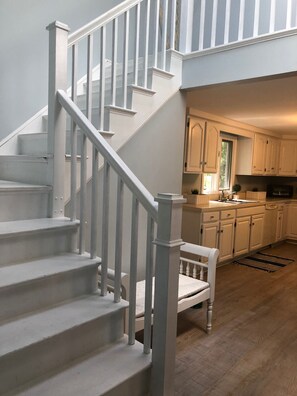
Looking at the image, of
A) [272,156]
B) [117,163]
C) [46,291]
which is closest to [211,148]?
[272,156]

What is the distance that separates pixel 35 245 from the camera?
177 cm

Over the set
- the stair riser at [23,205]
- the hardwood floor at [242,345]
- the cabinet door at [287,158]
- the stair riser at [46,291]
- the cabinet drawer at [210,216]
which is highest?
the cabinet door at [287,158]

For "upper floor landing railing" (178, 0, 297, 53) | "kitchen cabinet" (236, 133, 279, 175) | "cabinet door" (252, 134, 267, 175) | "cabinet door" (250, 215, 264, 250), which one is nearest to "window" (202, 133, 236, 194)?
"kitchen cabinet" (236, 133, 279, 175)

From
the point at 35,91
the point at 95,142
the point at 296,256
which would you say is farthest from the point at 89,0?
the point at 296,256

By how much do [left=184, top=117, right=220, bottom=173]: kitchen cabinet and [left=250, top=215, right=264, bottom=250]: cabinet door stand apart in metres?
1.24

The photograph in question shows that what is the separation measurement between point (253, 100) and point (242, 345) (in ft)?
8.59

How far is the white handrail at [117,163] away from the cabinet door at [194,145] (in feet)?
8.59

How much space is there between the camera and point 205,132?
15.2ft

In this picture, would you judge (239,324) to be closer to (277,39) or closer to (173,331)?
(173,331)

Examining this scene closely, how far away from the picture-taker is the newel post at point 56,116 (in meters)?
1.99

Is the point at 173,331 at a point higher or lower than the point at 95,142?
lower

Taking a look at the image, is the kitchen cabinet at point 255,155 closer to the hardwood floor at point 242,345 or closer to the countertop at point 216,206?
the countertop at point 216,206

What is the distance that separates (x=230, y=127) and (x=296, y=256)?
259cm

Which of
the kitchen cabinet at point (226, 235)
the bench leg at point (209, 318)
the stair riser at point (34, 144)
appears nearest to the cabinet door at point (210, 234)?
the kitchen cabinet at point (226, 235)
